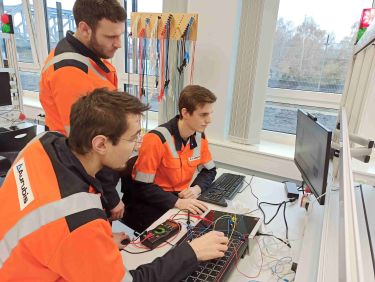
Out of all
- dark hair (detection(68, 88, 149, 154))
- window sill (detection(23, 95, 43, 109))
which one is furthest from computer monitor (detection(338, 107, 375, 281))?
window sill (detection(23, 95, 43, 109))

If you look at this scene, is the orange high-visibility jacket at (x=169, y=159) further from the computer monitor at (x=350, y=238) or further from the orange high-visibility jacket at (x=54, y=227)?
the computer monitor at (x=350, y=238)

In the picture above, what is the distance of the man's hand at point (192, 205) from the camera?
137 centimetres

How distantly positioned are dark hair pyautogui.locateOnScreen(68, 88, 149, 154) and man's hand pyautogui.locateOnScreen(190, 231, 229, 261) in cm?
44

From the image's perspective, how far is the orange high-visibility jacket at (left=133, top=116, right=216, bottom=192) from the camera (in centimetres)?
Result: 155

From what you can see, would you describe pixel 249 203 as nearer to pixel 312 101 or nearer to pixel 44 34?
pixel 312 101

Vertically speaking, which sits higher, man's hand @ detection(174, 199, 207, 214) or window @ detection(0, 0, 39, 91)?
window @ detection(0, 0, 39, 91)

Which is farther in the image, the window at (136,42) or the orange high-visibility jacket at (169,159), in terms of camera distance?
the window at (136,42)

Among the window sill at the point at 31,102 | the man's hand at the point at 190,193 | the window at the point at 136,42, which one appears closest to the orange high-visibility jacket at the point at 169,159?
the man's hand at the point at 190,193

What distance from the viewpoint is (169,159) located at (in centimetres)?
162

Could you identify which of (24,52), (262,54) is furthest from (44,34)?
(262,54)

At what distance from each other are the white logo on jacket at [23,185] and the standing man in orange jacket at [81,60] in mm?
418

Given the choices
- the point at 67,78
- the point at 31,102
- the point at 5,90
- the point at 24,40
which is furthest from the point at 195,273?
the point at 24,40

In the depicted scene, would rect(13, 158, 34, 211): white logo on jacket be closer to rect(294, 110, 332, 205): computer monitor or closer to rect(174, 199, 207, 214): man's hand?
rect(174, 199, 207, 214): man's hand

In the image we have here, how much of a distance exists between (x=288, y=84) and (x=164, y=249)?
2021 millimetres
